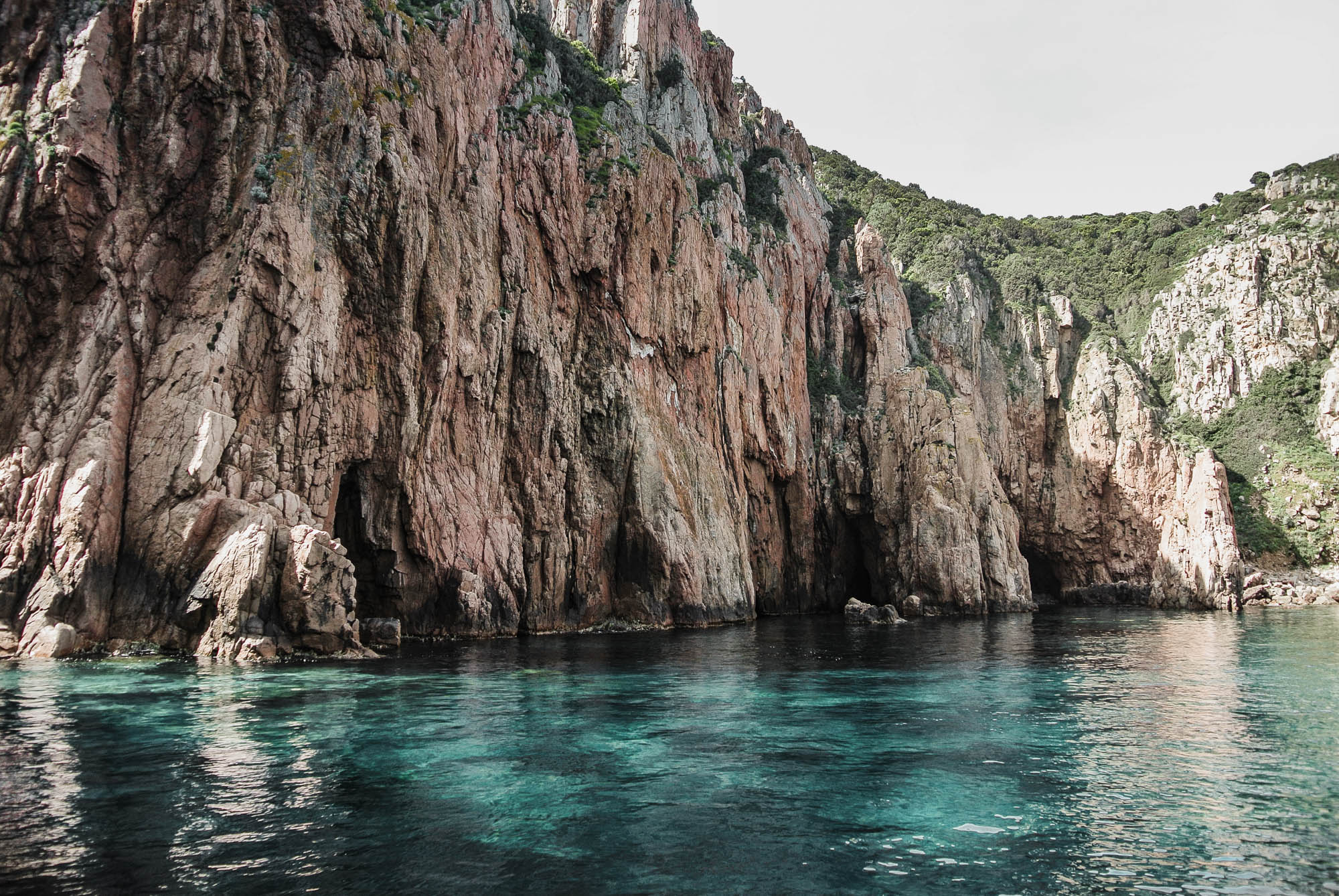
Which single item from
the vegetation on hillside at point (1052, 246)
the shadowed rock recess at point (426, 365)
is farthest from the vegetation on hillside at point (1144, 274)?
the shadowed rock recess at point (426, 365)

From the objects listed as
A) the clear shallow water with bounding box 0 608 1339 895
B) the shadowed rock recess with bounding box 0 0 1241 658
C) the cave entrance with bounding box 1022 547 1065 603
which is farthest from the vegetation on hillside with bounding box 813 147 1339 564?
the clear shallow water with bounding box 0 608 1339 895

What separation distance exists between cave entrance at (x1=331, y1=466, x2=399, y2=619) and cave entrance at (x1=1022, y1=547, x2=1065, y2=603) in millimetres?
69983

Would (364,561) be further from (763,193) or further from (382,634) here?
(763,193)

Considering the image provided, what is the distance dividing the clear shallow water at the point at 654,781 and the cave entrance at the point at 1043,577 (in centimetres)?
6445

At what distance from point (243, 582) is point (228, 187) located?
16218 millimetres

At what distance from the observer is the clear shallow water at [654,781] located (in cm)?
957

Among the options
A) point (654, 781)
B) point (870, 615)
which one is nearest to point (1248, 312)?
point (870, 615)

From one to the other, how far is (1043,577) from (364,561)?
253 ft

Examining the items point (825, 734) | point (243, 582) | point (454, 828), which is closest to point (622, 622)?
point (243, 582)

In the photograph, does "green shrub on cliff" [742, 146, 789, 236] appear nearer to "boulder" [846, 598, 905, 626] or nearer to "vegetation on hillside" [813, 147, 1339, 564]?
"vegetation on hillside" [813, 147, 1339, 564]

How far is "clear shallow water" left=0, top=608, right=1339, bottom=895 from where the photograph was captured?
9.57 metres

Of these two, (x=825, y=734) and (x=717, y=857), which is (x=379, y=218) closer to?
(x=825, y=734)

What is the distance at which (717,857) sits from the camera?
10227 millimetres

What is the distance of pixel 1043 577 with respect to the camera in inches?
3590
